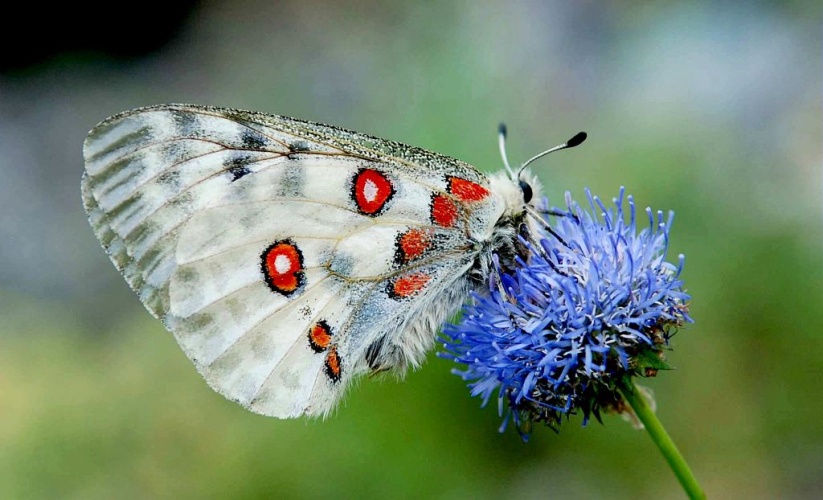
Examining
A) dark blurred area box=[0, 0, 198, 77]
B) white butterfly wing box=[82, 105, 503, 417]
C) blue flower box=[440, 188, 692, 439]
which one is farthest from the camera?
dark blurred area box=[0, 0, 198, 77]

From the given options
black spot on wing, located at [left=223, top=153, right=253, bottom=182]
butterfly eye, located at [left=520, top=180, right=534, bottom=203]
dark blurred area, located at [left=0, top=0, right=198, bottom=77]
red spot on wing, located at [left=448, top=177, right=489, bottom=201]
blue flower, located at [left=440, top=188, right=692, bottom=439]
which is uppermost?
dark blurred area, located at [left=0, top=0, right=198, bottom=77]

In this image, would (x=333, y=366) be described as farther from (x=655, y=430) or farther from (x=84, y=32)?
(x=84, y=32)

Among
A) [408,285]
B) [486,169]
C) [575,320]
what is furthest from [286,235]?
[486,169]

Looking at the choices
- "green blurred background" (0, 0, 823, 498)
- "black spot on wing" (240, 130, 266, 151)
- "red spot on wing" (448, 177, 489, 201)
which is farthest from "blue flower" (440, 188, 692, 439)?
"green blurred background" (0, 0, 823, 498)

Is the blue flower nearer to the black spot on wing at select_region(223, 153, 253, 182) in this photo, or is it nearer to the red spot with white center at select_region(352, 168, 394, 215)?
the red spot with white center at select_region(352, 168, 394, 215)

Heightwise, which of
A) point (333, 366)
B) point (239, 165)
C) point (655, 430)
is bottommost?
point (655, 430)
